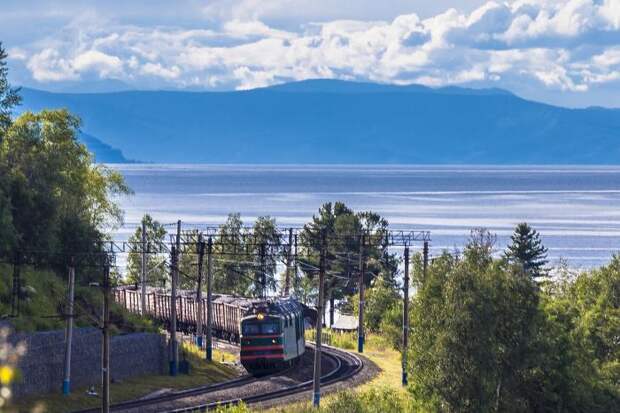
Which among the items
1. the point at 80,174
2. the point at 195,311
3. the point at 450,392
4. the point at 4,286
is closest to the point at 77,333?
the point at 4,286

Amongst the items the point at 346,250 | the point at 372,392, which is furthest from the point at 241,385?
the point at 346,250

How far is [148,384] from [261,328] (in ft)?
23.0

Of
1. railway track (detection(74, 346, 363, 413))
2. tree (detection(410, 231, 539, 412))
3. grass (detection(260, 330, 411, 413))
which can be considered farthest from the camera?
railway track (detection(74, 346, 363, 413))

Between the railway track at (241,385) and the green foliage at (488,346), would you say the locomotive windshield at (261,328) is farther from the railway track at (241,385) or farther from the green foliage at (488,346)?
the green foliage at (488,346)

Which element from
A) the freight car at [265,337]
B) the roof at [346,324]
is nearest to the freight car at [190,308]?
the freight car at [265,337]

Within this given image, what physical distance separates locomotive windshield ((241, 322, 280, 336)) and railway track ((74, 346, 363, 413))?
2.39 meters

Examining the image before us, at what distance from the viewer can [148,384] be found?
2041 inches

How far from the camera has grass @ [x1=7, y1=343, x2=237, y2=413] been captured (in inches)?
1742

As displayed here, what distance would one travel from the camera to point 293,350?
2324 inches

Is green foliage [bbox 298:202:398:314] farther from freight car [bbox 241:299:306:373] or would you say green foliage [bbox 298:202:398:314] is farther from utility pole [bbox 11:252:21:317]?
utility pole [bbox 11:252:21:317]

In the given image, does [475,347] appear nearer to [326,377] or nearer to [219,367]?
[326,377]

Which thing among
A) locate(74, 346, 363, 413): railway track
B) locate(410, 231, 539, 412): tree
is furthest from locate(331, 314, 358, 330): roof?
locate(410, 231, 539, 412): tree

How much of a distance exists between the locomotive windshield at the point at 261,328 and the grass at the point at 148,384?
10.5 feet

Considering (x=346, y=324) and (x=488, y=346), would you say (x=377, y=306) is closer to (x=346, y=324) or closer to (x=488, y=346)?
(x=346, y=324)
